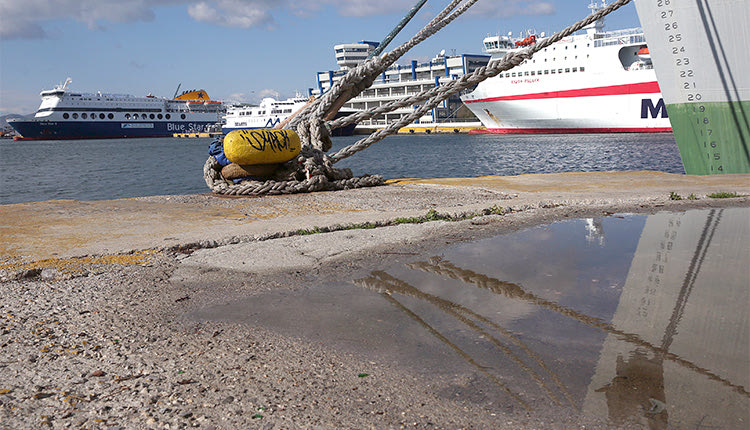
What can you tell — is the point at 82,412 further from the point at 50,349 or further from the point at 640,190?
the point at 640,190

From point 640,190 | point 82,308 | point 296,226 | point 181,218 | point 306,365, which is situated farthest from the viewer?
point 640,190

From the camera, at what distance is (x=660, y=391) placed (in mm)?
2816

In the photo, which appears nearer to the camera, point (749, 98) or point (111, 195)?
point (749, 98)

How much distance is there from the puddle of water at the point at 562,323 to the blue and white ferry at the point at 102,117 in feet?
356

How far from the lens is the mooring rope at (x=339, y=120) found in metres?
11.1

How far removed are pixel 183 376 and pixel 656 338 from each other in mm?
2613

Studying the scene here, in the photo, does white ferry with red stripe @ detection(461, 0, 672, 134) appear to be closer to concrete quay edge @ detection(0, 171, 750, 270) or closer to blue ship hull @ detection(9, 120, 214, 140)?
concrete quay edge @ detection(0, 171, 750, 270)

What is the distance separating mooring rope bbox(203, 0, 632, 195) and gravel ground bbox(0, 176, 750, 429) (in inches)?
257

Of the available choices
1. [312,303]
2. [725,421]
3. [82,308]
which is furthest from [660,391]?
[82,308]

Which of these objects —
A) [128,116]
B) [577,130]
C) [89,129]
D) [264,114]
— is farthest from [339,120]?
[128,116]

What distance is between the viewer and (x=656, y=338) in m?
3.49

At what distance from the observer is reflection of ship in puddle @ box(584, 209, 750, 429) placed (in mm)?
2648

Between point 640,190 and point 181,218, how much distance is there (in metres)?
7.53

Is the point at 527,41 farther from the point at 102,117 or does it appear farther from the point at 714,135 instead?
the point at 102,117
